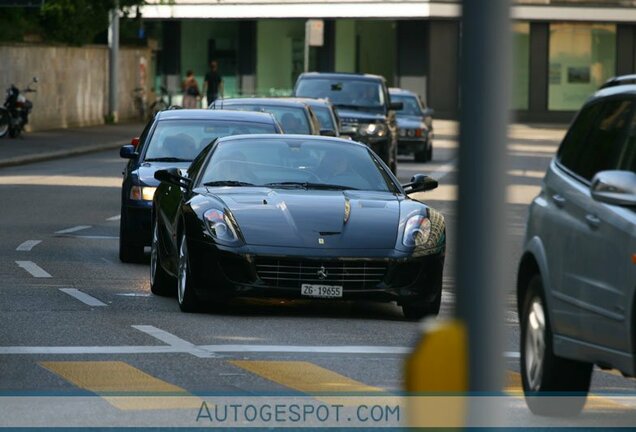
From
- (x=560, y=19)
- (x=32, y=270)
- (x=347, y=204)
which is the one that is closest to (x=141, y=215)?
(x=32, y=270)

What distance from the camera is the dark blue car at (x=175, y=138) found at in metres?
16.9

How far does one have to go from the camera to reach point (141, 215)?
16.7 m

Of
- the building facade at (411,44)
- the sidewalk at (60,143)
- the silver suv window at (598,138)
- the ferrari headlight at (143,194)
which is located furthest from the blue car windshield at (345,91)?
the building facade at (411,44)

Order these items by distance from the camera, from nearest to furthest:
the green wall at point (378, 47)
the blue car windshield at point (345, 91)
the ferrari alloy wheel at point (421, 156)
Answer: the blue car windshield at point (345, 91) < the ferrari alloy wheel at point (421, 156) < the green wall at point (378, 47)

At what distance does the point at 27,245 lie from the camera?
1836 centimetres

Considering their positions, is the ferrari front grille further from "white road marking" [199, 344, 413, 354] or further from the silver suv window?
the silver suv window

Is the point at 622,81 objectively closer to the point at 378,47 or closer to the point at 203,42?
the point at 378,47

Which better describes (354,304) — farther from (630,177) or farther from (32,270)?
(630,177)

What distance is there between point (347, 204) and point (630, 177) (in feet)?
18.6

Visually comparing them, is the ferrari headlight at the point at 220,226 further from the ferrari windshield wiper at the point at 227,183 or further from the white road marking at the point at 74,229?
the white road marking at the point at 74,229

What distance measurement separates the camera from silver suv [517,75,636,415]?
7520mm

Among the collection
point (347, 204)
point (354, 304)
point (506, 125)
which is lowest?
point (354, 304)

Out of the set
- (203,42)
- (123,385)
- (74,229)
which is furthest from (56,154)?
(203,42)

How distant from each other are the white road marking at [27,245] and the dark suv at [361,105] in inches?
555
